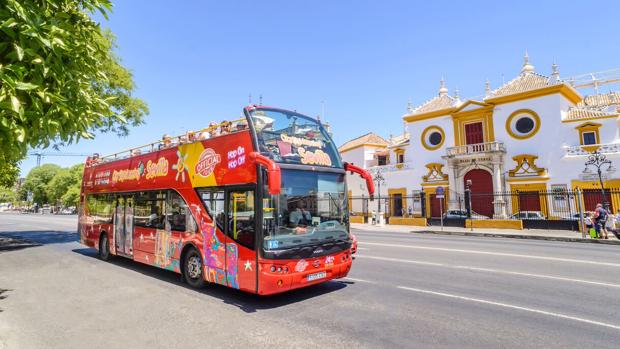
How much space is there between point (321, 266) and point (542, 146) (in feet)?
101

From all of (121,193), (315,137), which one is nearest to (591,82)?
(315,137)

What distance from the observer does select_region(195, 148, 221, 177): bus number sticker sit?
7.20m

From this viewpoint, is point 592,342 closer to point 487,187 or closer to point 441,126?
point 487,187

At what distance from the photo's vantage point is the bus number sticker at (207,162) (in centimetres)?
720

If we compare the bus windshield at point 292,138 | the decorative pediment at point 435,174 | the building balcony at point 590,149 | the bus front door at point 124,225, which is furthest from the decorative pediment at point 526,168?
the bus front door at point 124,225

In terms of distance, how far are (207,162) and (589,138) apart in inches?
1282

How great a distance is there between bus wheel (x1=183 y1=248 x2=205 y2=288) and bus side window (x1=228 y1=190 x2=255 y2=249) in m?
1.51

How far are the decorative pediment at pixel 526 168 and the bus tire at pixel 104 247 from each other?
31329 millimetres

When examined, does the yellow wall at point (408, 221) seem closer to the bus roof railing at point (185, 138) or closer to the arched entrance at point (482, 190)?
the arched entrance at point (482, 190)

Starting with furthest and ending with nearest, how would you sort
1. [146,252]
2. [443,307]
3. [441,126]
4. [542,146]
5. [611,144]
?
[441,126], [542,146], [611,144], [146,252], [443,307]

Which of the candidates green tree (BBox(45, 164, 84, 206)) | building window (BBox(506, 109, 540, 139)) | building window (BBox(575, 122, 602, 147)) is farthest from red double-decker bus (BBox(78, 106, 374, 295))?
green tree (BBox(45, 164, 84, 206))

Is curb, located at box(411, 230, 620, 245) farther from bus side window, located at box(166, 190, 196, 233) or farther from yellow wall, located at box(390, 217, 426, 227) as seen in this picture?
bus side window, located at box(166, 190, 196, 233)

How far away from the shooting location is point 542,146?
95.5 ft

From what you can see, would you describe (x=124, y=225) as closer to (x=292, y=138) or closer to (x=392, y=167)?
→ (x=292, y=138)
